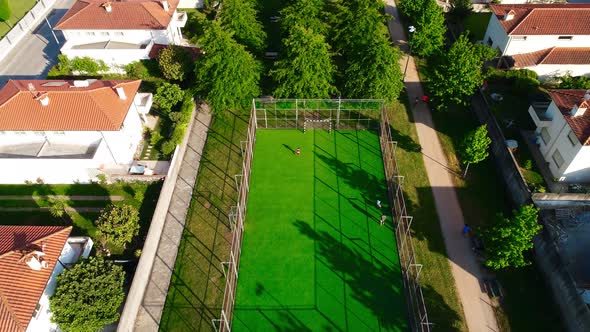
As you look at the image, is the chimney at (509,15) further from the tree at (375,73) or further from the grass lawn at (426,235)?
the grass lawn at (426,235)

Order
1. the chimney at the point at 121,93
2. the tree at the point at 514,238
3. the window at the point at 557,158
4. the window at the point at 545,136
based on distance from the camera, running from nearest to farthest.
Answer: the tree at the point at 514,238 → the window at the point at 557,158 → the window at the point at 545,136 → the chimney at the point at 121,93

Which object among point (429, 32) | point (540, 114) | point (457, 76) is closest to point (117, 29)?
point (429, 32)

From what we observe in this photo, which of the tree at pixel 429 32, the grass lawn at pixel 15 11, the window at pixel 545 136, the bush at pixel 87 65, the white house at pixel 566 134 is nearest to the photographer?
the white house at pixel 566 134

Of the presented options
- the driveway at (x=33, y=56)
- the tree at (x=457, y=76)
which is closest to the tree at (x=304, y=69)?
the tree at (x=457, y=76)

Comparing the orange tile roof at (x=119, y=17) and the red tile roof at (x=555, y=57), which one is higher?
the orange tile roof at (x=119, y=17)

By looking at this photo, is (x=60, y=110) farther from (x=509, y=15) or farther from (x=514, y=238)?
(x=509, y=15)

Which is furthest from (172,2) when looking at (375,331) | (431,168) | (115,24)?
(375,331)

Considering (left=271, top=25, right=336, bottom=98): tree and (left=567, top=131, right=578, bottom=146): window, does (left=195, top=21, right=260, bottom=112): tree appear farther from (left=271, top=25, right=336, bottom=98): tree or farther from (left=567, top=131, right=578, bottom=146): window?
(left=567, top=131, right=578, bottom=146): window
